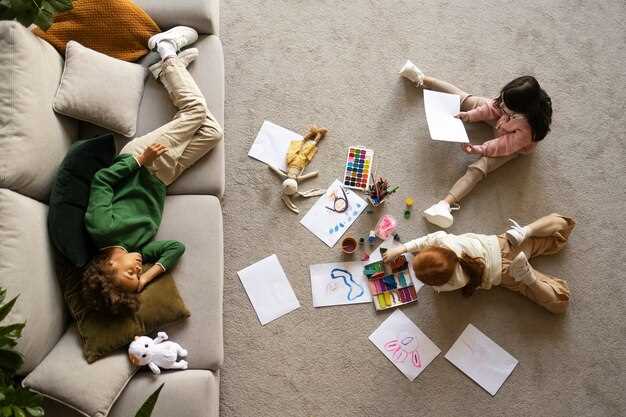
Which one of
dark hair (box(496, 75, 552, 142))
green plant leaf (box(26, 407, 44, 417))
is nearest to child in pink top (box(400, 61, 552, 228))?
dark hair (box(496, 75, 552, 142))

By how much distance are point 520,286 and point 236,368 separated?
4.30 ft

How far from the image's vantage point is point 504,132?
2.51 m

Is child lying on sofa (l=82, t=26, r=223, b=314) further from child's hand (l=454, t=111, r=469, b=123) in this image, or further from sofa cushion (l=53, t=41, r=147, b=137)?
child's hand (l=454, t=111, r=469, b=123)

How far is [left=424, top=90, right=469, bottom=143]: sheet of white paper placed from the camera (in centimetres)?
252

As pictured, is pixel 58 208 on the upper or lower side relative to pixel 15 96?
lower

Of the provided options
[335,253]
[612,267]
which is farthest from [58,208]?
[612,267]

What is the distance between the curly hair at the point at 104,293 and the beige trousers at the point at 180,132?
1.53ft

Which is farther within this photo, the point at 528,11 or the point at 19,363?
the point at 528,11

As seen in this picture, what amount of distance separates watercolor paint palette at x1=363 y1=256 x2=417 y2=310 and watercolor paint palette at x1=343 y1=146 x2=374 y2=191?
0.39 meters

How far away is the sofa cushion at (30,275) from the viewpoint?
67.7 inches

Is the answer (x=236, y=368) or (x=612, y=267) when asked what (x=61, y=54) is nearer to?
(x=236, y=368)

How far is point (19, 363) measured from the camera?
1.53 metres

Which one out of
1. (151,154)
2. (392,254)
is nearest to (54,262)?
(151,154)

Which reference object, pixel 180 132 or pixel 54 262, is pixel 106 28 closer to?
pixel 180 132
